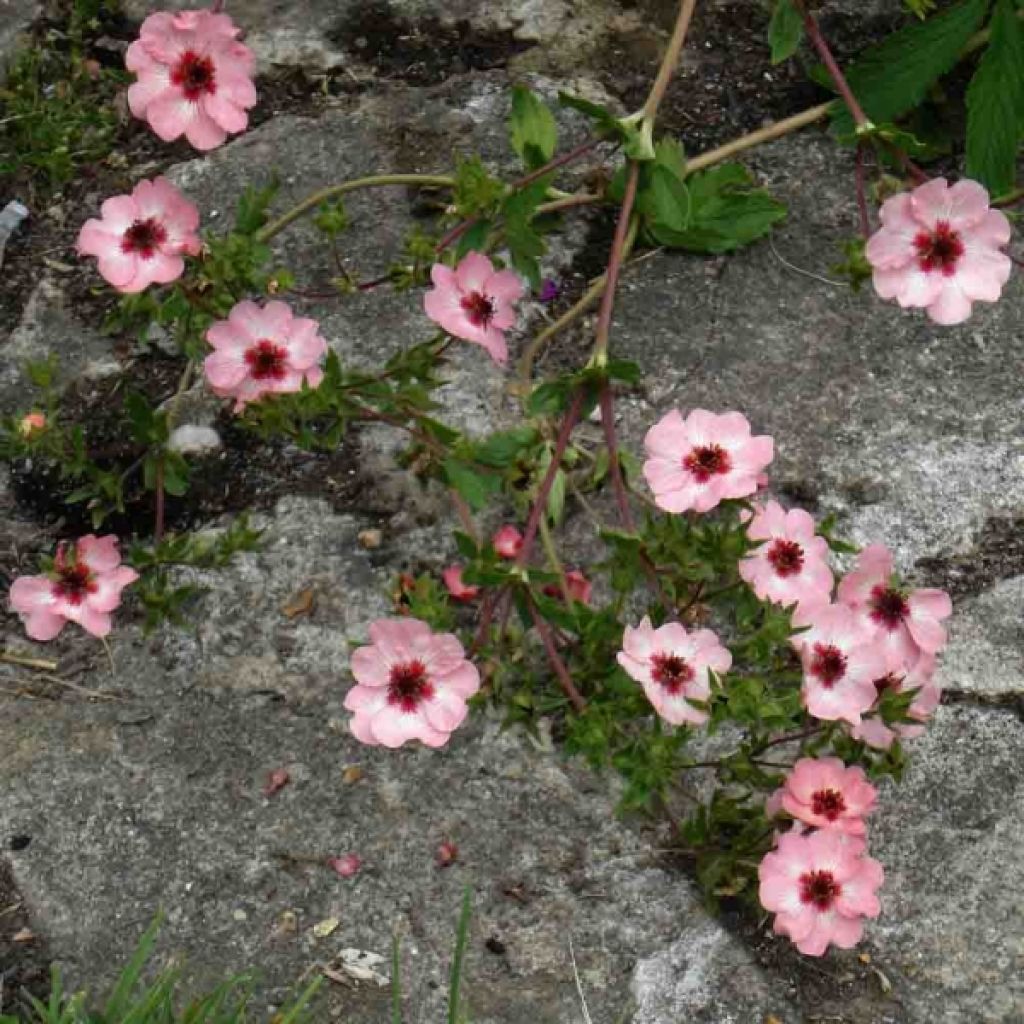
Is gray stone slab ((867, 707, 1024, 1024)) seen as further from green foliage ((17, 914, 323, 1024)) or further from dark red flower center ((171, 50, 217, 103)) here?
dark red flower center ((171, 50, 217, 103))

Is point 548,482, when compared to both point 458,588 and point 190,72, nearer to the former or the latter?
point 458,588

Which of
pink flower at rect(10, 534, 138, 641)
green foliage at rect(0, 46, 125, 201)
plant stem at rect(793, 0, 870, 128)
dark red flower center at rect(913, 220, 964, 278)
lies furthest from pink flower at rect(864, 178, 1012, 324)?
green foliage at rect(0, 46, 125, 201)

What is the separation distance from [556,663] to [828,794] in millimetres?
273

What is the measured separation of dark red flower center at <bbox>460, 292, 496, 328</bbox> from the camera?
1.82m

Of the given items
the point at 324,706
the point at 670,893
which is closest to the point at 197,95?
the point at 324,706

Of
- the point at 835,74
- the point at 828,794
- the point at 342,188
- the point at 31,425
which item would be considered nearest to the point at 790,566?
the point at 828,794

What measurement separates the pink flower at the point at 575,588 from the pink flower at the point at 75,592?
0.43 metres

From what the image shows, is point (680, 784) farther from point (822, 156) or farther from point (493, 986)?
point (822, 156)

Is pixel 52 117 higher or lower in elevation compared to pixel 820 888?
higher

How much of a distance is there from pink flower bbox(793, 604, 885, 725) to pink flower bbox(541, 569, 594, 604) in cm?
24

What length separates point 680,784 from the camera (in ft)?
5.82

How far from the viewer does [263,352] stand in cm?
180

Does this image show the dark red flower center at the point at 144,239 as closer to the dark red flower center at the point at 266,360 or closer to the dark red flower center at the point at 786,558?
the dark red flower center at the point at 266,360

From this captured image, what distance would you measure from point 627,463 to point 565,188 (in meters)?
0.57
